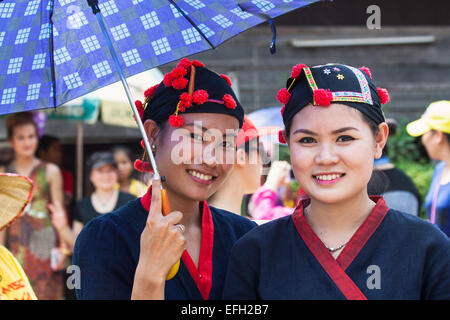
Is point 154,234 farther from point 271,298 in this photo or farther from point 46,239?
point 46,239

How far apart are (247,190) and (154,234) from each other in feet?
5.60

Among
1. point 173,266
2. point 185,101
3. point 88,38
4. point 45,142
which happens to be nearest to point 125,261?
point 173,266

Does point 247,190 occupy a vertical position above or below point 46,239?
above

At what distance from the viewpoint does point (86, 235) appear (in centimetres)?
217

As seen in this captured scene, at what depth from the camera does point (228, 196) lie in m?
3.42

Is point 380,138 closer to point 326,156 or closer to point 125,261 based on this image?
point 326,156

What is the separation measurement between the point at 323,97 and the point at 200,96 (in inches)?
20.5

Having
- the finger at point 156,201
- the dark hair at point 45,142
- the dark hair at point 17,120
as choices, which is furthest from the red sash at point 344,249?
the dark hair at point 45,142

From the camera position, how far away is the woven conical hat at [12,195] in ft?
8.38

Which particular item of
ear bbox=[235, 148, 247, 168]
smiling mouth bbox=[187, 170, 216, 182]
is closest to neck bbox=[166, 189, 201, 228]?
smiling mouth bbox=[187, 170, 216, 182]

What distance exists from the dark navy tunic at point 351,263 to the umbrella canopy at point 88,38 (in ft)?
2.62

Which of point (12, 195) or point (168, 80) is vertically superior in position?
point (168, 80)

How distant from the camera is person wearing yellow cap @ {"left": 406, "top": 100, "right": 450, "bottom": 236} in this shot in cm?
435
